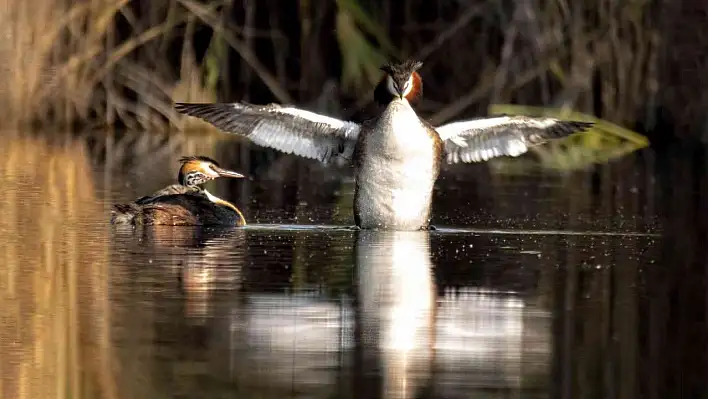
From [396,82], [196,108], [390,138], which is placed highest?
[396,82]

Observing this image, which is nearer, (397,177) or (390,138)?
(390,138)

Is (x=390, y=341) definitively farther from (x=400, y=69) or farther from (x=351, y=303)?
(x=400, y=69)

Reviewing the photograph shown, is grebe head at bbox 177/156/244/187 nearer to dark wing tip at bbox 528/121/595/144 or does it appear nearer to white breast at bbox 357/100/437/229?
white breast at bbox 357/100/437/229

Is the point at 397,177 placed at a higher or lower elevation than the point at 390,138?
lower

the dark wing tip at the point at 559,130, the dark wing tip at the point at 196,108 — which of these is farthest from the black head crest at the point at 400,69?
the dark wing tip at the point at 559,130

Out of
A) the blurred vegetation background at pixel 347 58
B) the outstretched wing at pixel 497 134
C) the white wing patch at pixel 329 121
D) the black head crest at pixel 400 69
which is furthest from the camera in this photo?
the blurred vegetation background at pixel 347 58

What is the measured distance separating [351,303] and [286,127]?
480cm

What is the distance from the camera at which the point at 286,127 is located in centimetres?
1315

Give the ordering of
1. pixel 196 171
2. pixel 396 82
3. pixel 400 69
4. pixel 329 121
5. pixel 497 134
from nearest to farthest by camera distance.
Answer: pixel 396 82 < pixel 400 69 < pixel 329 121 < pixel 196 171 < pixel 497 134

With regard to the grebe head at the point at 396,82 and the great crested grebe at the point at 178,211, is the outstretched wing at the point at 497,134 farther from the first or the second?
the great crested grebe at the point at 178,211

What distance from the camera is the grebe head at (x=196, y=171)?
44.0 feet

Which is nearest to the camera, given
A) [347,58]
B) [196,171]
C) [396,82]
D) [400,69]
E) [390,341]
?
[390,341]

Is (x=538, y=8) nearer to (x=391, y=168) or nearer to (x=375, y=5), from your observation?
(x=375, y=5)

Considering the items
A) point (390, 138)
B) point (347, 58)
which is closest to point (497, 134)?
point (390, 138)
